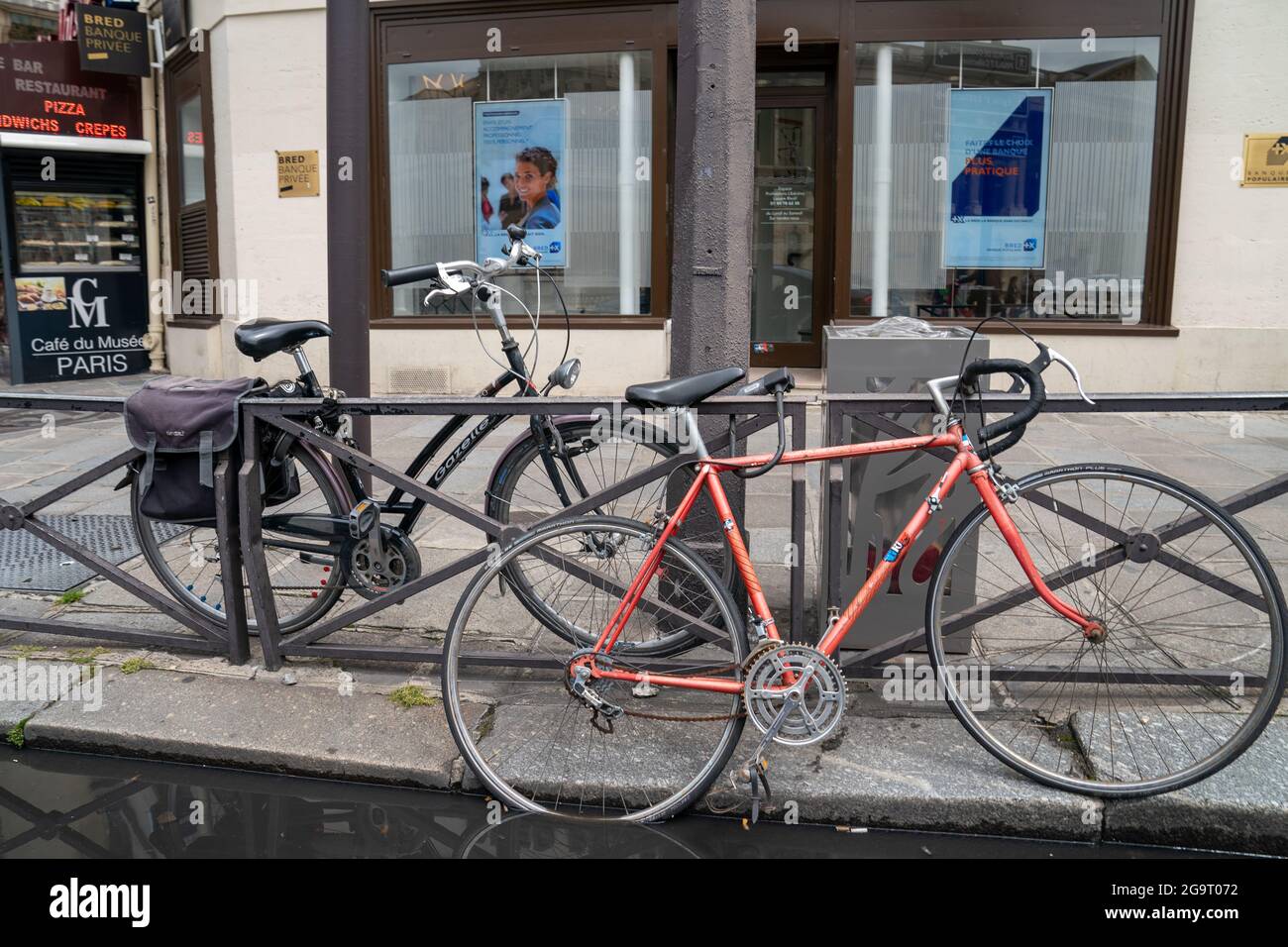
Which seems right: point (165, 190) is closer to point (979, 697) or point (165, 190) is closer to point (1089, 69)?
point (1089, 69)

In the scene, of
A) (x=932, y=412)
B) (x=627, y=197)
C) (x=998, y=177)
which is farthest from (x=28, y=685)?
(x=998, y=177)

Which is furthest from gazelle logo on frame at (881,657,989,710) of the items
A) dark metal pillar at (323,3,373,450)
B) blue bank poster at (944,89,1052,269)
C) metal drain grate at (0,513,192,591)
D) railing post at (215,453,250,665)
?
blue bank poster at (944,89,1052,269)

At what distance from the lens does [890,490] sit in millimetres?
3953

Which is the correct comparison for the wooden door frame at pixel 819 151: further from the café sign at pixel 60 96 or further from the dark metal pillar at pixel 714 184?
the café sign at pixel 60 96

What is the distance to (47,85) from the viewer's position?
11508mm

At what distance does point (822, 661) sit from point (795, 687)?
0.11 m

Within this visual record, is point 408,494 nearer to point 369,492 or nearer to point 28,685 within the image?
point 369,492

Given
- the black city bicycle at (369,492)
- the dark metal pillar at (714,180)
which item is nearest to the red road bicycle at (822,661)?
the black city bicycle at (369,492)

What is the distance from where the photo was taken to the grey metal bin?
12.7 ft

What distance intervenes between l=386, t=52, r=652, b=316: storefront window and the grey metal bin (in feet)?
21.8

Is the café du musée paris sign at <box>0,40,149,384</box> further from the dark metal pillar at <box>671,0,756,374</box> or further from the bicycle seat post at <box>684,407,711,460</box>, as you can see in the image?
the bicycle seat post at <box>684,407,711,460</box>

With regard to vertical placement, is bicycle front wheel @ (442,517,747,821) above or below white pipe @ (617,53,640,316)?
below

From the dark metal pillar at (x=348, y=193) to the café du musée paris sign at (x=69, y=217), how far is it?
319 inches
